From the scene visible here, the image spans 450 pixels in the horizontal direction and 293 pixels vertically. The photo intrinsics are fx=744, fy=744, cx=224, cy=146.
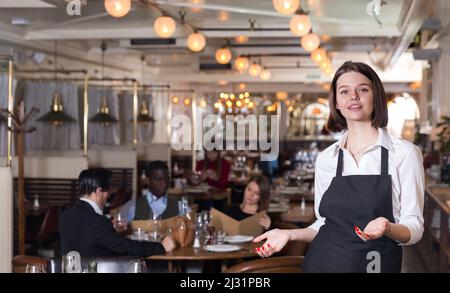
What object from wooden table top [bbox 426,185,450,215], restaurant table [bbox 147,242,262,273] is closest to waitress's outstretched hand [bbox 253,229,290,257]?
restaurant table [bbox 147,242,262,273]

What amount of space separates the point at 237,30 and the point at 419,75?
9724mm

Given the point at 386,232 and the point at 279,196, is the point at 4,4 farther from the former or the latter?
the point at 386,232

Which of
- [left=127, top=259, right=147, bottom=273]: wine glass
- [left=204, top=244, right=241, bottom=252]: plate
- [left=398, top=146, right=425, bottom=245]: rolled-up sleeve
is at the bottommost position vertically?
[left=204, top=244, right=241, bottom=252]: plate

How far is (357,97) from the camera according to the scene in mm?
2379

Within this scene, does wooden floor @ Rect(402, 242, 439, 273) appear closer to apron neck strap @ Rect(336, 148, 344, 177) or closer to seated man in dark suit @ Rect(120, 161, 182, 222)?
seated man in dark suit @ Rect(120, 161, 182, 222)

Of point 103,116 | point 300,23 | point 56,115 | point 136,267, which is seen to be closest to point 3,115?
point 56,115

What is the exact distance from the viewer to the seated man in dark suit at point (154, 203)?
19.4ft

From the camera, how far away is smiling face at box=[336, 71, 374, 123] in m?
2.38

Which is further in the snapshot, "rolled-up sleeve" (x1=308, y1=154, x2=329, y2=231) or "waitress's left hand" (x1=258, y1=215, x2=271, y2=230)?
"waitress's left hand" (x1=258, y1=215, x2=271, y2=230)

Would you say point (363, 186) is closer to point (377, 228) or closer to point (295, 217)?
point (377, 228)

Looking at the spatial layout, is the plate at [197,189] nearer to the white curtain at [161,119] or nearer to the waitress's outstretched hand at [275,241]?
the waitress's outstretched hand at [275,241]

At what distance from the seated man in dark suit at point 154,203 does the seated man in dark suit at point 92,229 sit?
3.94 ft

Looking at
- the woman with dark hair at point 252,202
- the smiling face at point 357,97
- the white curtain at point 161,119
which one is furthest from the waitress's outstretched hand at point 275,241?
the white curtain at point 161,119

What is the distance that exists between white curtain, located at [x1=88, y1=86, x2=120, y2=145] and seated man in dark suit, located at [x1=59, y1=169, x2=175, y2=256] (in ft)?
21.9
